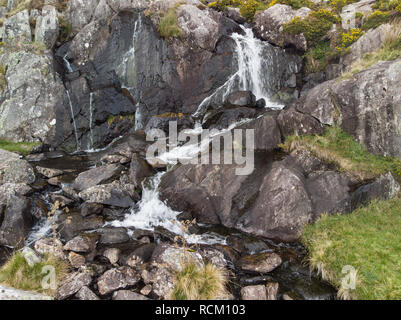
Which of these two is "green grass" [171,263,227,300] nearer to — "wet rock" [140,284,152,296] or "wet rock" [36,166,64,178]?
"wet rock" [140,284,152,296]

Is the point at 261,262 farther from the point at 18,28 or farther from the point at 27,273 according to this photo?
the point at 18,28

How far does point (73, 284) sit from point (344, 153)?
10.3 meters

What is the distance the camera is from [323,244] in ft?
25.3

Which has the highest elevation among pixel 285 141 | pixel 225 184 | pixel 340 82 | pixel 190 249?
pixel 340 82

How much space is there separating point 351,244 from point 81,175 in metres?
11.0

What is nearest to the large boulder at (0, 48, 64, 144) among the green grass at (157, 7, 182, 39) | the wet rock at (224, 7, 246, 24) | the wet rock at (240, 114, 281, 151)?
the green grass at (157, 7, 182, 39)

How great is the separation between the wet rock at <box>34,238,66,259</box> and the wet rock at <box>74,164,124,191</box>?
3621 millimetres

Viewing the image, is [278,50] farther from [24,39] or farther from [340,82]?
[24,39]

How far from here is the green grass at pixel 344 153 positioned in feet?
33.2

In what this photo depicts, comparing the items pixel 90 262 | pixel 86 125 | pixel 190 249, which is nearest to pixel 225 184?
pixel 190 249

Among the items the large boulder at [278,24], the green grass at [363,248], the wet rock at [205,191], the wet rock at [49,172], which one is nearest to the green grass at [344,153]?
the green grass at [363,248]

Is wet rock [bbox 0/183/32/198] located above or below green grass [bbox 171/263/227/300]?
above

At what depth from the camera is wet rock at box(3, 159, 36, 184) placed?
12.7 m

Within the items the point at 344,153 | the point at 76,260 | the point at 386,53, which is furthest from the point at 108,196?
the point at 386,53
